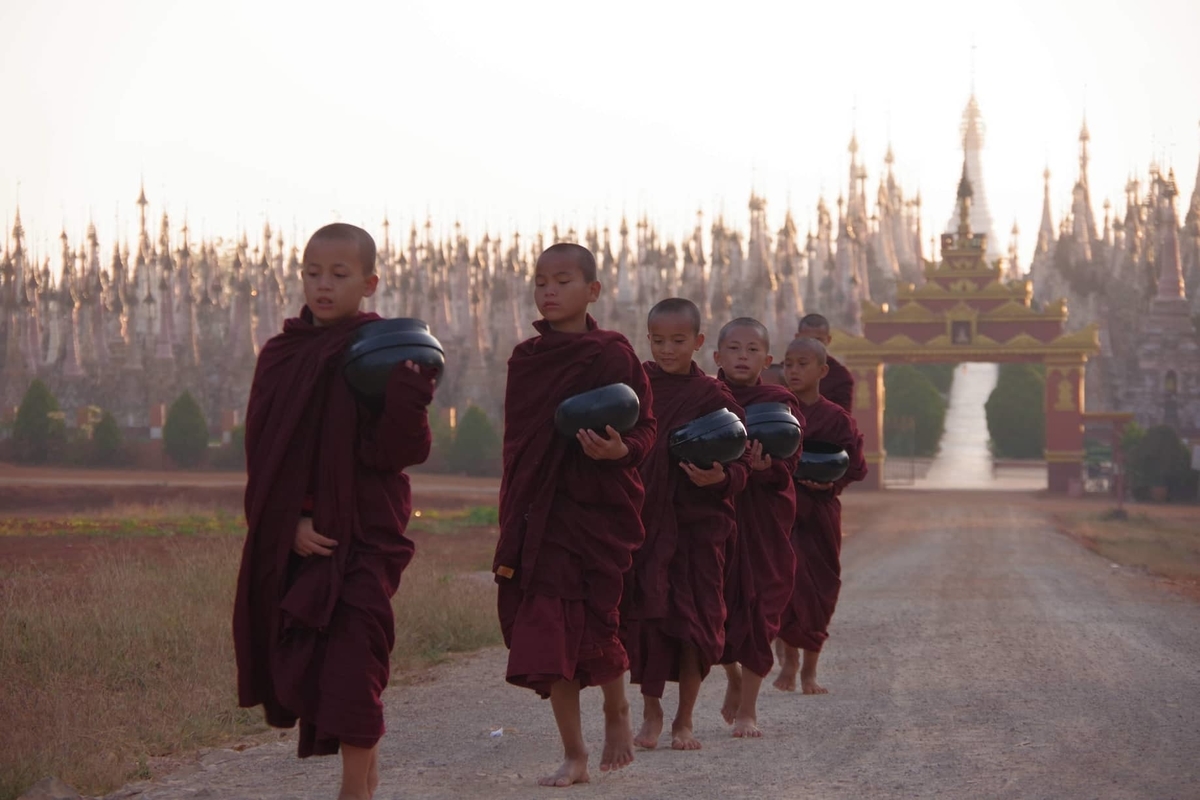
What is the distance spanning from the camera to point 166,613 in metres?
8.83

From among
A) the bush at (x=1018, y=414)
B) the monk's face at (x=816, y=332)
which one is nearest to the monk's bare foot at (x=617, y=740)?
the monk's face at (x=816, y=332)

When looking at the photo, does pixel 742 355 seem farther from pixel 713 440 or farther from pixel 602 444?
pixel 602 444

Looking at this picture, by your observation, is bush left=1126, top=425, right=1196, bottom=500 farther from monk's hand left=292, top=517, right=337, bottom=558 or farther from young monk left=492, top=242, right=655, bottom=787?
monk's hand left=292, top=517, right=337, bottom=558

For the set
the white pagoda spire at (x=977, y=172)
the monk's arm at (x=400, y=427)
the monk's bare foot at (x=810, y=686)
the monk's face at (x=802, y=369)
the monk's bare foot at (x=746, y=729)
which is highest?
the white pagoda spire at (x=977, y=172)

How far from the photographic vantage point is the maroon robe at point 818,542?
7812 millimetres

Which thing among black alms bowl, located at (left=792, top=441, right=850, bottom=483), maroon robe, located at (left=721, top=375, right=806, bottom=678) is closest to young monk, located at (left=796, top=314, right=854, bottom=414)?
black alms bowl, located at (left=792, top=441, right=850, bottom=483)

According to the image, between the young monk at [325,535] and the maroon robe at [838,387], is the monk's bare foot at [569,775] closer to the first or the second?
the young monk at [325,535]

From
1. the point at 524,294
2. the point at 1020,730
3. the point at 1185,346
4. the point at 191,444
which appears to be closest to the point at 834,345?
the point at 1185,346

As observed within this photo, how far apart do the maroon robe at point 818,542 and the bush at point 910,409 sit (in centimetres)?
4209

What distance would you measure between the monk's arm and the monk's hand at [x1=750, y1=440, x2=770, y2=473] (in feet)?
7.62

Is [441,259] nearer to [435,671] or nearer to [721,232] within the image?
[721,232]

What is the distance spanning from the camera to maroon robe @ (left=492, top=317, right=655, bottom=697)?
5.36 metres

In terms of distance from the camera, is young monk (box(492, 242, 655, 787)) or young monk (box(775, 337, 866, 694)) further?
young monk (box(775, 337, 866, 694))

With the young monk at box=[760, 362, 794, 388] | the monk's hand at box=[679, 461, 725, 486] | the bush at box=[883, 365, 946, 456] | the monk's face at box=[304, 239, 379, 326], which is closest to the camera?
the monk's face at box=[304, 239, 379, 326]
